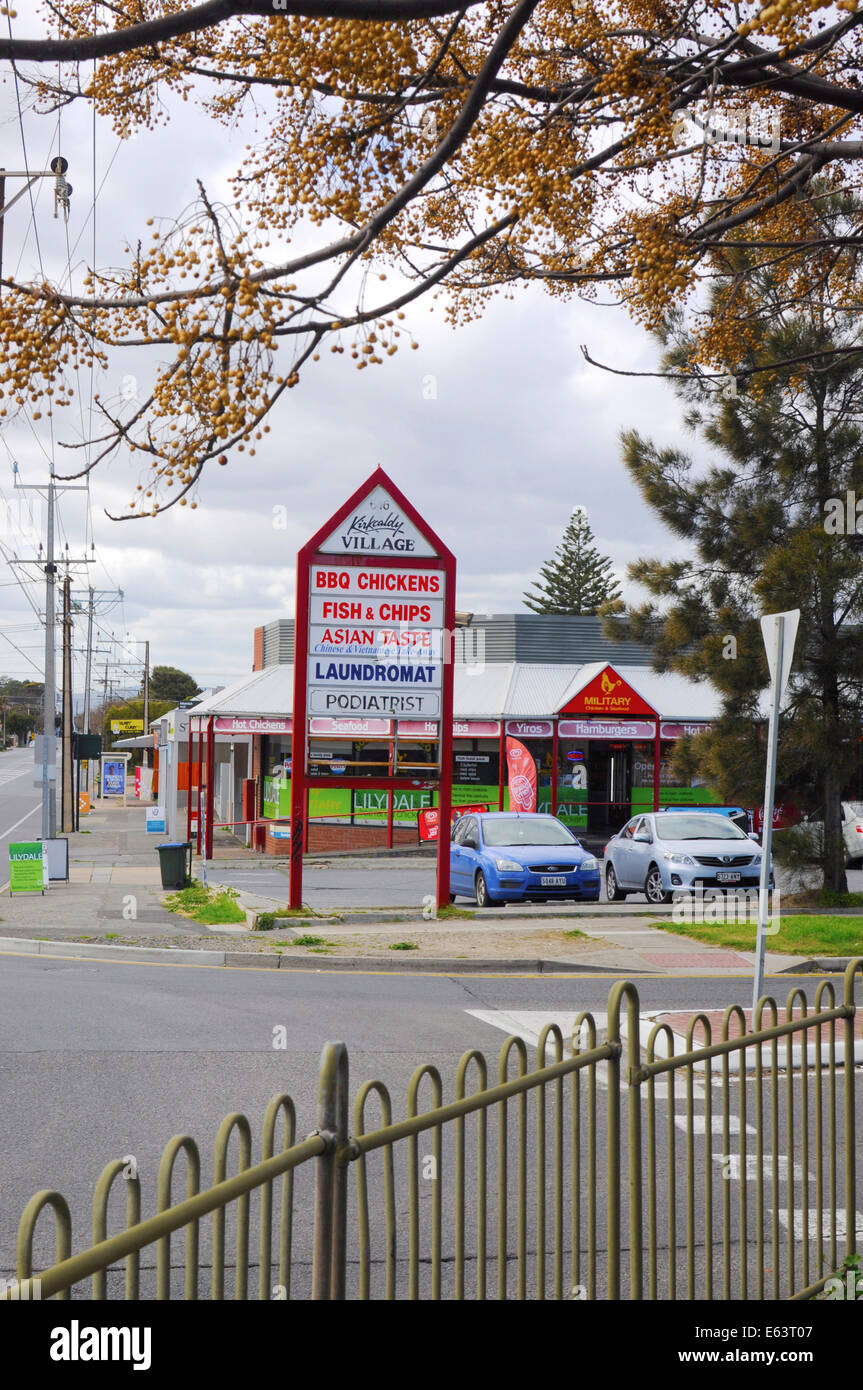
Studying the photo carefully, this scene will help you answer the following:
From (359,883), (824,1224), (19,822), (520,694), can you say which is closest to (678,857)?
(359,883)

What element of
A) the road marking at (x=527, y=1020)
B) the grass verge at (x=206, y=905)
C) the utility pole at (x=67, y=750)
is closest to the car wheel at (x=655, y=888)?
the grass verge at (x=206, y=905)

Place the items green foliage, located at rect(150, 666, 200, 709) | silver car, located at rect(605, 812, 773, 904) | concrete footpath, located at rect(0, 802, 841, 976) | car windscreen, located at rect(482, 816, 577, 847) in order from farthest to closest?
green foliage, located at rect(150, 666, 200, 709), car windscreen, located at rect(482, 816, 577, 847), silver car, located at rect(605, 812, 773, 904), concrete footpath, located at rect(0, 802, 841, 976)

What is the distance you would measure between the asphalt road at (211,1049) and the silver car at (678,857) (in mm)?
6695

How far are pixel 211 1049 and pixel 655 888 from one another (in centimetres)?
1254

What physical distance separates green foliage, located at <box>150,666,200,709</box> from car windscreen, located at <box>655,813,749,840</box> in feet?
411

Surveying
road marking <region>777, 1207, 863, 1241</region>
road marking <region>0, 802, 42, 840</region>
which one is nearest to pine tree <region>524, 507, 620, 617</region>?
road marking <region>0, 802, 42, 840</region>

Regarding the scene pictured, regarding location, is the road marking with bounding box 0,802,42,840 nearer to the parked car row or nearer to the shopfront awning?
the shopfront awning

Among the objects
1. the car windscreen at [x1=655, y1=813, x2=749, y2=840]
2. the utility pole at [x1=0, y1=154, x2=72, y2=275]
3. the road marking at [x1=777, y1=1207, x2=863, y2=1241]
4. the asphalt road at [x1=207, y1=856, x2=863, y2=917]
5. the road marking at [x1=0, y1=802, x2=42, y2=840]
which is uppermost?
the utility pole at [x1=0, y1=154, x2=72, y2=275]

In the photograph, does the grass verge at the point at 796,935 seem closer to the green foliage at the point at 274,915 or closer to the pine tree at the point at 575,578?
the green foliage at the point at 274,915

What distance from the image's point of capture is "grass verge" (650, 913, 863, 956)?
48.6 ft

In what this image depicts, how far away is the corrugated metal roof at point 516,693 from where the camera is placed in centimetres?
3738

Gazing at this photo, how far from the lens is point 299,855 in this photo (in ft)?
60.5

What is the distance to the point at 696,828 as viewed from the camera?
2141 centimetres
